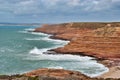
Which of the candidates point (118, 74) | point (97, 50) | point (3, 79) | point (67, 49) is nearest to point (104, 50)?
point (97, 50)

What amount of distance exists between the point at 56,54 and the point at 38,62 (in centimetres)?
1340

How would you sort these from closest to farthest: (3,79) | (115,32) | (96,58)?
(3,79), (96,58), (115,32)

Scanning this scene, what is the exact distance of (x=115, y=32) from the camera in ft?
284

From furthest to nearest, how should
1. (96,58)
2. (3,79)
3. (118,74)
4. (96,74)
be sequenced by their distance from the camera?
(96,58), (96,74), (118,74), (3,79)

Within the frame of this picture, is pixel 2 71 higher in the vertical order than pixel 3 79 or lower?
lower

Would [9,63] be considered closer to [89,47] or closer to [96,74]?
[96,74]

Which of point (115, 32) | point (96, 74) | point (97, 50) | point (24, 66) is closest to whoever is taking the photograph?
point (96, 74)

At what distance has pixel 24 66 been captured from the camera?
5600cm

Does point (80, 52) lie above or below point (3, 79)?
below

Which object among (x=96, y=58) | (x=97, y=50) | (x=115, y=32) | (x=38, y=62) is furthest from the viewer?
(x=115, y=32)

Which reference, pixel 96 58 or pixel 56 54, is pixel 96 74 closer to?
pixel 96 58

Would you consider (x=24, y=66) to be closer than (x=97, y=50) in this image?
Yes

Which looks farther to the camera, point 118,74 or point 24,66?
point 24,66

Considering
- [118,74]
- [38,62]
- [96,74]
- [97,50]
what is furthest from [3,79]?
[97,50]
